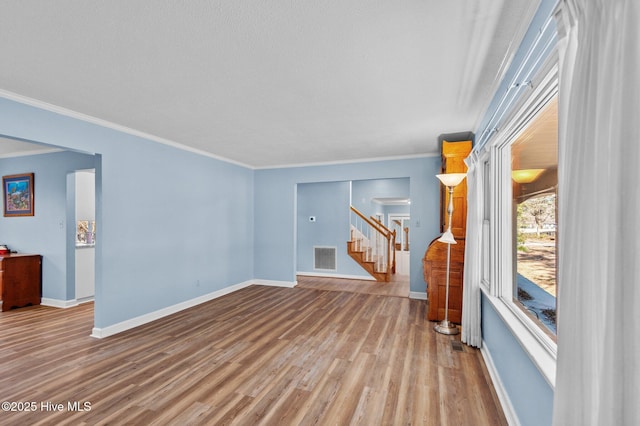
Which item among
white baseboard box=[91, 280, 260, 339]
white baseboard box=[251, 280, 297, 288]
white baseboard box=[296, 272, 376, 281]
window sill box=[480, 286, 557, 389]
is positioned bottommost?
white baseboard box=[296, 272, 376, 281]

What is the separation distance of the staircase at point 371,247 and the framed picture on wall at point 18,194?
20.2ft

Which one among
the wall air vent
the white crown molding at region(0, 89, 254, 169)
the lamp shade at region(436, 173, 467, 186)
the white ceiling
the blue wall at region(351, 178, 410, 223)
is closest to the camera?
the white ceiling

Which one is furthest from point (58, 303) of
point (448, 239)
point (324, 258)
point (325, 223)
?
point (448, 239)

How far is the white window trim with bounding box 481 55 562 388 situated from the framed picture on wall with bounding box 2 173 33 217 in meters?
6.87

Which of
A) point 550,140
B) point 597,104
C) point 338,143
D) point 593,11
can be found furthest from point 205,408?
point 338,143

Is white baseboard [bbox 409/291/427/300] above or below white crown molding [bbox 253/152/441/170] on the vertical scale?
below

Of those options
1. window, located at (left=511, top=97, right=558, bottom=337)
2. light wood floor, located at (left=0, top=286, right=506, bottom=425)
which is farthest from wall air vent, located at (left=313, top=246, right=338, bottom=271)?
window, located at (left=511, top=97, right=558, bottom=337)

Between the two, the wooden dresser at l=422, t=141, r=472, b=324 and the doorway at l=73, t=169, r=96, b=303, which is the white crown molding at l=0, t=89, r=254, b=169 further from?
the wooden dresser at l=422, t=141, r=472, b=324

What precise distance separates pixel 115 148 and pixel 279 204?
318 centimetres

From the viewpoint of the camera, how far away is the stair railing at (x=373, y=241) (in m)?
7.05

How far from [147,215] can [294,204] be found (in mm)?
2848

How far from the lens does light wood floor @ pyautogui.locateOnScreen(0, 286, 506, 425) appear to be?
2.10 metres

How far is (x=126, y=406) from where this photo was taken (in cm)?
217

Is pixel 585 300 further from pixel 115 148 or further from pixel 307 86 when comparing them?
pixel 115 148
